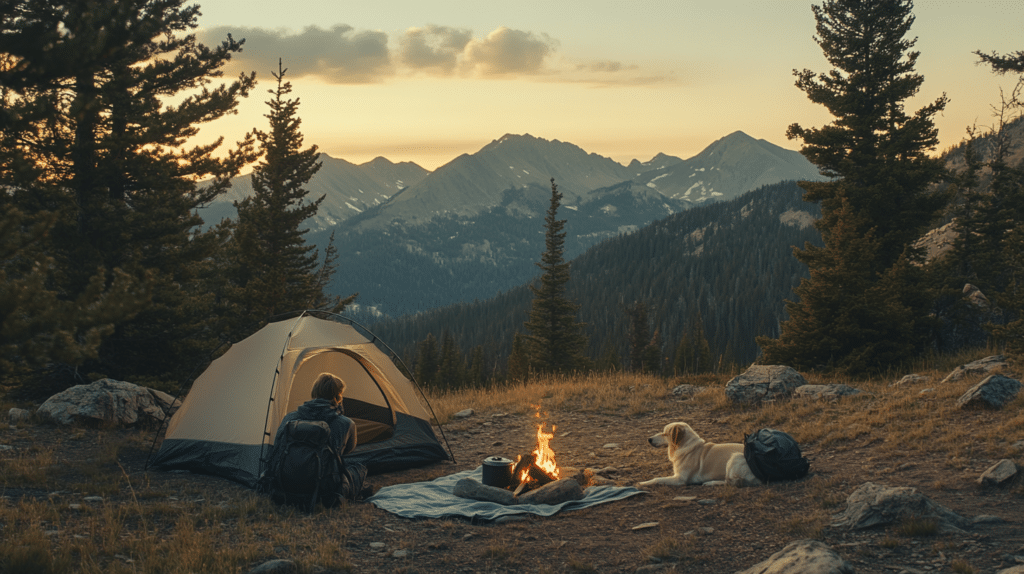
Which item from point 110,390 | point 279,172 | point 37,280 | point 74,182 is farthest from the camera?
point 279,172

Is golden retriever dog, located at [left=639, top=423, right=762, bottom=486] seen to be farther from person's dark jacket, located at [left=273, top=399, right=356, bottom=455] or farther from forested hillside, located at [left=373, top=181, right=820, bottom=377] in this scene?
forested hillside, located at [left=373, top=181, right=820, bottom=377]

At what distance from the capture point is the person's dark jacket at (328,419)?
25.5ft

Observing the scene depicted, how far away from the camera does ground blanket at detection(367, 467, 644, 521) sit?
748 cm

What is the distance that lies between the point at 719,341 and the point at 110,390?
121m

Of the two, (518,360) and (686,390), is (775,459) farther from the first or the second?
(518,360)

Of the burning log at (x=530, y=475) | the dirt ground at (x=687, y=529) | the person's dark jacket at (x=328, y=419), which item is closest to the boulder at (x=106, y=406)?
the dirt ground at (x=687, y=529)

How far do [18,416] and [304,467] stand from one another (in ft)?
25.8

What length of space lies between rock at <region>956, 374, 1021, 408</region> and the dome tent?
8.74 meters

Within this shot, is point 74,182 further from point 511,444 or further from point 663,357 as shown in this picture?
point 663,357

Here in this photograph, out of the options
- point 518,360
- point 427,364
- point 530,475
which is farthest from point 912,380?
point 427,364

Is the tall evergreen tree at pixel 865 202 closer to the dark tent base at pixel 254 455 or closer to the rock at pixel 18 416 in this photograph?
the dark tent base at pixel 254 455

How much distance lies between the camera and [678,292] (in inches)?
5881

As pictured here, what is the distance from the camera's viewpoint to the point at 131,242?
14273 mm

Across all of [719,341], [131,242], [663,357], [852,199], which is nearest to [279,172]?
[131,242]
